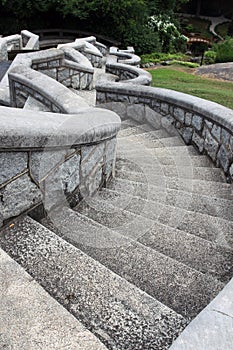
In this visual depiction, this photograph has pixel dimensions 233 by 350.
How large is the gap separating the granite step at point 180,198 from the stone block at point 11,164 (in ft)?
4.83

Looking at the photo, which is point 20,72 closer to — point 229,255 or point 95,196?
point 95,196

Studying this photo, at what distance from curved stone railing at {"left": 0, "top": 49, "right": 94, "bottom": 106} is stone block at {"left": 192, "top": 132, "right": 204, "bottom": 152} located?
3.29 m

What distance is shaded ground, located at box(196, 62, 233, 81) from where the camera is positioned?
12544 mm

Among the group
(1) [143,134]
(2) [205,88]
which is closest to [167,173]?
(1) [143,134]

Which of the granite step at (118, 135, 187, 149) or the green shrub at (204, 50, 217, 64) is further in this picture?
the green shrub at (204, 50, 217, 64)

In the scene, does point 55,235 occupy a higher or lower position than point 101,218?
higher

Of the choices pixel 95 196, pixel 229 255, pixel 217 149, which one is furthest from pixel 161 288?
pixel 217 149

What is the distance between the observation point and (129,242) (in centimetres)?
239

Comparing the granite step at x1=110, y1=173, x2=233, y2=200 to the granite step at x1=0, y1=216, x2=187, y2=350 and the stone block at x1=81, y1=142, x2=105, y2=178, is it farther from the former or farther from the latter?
the granite step at x1=0, y1=216, x2=187, y2=350

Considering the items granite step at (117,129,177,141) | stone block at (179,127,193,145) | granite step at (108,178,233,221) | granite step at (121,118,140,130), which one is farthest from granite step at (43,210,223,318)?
granite step at (121,118,140,130)

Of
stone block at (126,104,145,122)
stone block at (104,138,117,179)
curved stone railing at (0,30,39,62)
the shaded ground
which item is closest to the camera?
stone block at (104,138,117,179)

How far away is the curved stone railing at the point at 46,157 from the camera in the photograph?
6.82 ft

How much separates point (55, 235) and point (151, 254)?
2.14ft

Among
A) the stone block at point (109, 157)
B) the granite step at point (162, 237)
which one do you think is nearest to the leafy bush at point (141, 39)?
the stone block at point (109, 157)
